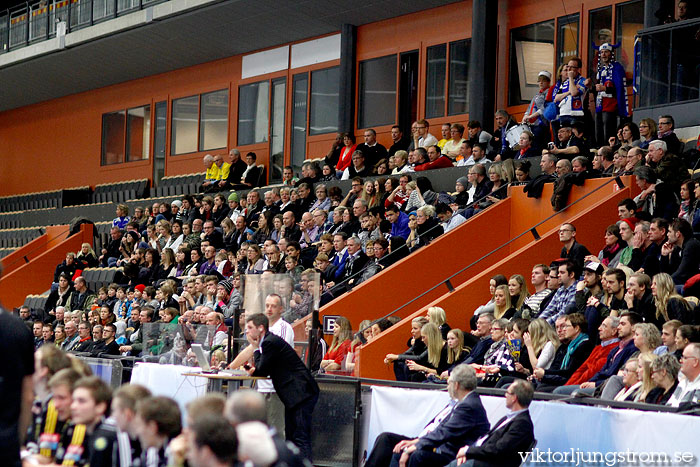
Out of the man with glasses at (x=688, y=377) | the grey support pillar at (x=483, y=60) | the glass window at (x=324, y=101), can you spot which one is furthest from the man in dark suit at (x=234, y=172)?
the man with glasses at (x=688, y=377)

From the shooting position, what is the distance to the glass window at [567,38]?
18.1 m

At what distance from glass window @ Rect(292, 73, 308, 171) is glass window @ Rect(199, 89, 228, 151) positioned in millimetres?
2723

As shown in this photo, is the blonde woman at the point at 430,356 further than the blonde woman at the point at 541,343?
Yes

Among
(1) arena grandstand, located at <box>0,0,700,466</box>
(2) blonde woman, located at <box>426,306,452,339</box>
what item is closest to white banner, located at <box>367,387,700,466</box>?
(1) arena grandstand, located at <box>0,0,700,466</box>

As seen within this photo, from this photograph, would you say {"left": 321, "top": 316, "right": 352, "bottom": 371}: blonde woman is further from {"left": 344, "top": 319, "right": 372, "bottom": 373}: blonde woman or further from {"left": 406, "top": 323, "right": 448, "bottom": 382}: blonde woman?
{"left": 406, "top": 323, "right": 448, "bottom": 382}: blonde woman

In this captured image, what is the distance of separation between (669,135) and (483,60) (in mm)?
6282

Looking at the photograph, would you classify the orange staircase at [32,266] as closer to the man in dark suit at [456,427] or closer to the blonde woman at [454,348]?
the blonde woman at [454,348]

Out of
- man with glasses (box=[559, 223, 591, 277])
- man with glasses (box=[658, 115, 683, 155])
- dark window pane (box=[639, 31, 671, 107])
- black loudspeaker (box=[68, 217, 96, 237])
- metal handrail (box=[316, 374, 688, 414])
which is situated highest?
dark window pane (box=[639, 31, 671, 107])

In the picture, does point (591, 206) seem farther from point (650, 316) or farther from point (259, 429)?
point (259, 429)

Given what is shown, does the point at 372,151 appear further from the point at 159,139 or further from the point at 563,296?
the point at 159,139

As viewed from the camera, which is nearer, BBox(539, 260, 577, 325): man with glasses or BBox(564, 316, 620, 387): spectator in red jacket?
BBox(564, 316, 620, 387): spectator in red jacket

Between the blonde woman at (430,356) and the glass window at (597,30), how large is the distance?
8.17m

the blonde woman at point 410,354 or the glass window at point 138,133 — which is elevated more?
the glass window at point 138,133

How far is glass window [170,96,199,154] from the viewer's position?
2691 cm
